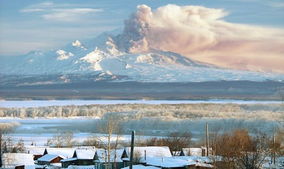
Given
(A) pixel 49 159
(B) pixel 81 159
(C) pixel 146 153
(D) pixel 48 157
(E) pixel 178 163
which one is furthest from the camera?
(D) pixel 48 157

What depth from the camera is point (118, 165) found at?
44562 mm

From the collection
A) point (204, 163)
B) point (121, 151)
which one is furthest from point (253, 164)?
point (121, 151)

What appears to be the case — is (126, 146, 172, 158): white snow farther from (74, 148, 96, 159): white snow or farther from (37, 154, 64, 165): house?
(37, 154, 64, 165): house

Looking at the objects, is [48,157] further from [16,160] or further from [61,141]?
[61,141]

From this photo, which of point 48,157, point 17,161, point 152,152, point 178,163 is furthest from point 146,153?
point 48,157

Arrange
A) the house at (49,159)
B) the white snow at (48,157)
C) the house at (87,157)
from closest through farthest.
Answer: the house at (87,157) < the house at (49,159) < the white snow at (48,157)

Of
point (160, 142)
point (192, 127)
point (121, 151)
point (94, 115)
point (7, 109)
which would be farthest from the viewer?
point (7, 109)

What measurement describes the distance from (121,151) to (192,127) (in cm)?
4927

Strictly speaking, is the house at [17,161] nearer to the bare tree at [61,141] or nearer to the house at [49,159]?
the house at [49,159]

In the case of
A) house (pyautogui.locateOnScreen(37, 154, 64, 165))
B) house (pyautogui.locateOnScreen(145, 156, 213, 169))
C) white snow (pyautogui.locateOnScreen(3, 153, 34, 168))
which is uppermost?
house (pyautogui.locateOnScreen(145, 156, 213, 169))

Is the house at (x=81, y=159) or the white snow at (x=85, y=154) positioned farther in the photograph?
the white snow at (x=85, y=154)

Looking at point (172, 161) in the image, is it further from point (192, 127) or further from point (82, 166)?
point (192, 127)

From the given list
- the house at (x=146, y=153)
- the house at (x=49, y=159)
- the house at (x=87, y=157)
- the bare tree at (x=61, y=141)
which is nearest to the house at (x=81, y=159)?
the house at (x=87, y=157)

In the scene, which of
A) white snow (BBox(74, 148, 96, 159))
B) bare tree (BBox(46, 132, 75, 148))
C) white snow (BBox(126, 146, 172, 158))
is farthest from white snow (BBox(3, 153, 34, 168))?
bare tree (BBox(46, 132, 75, 148))
